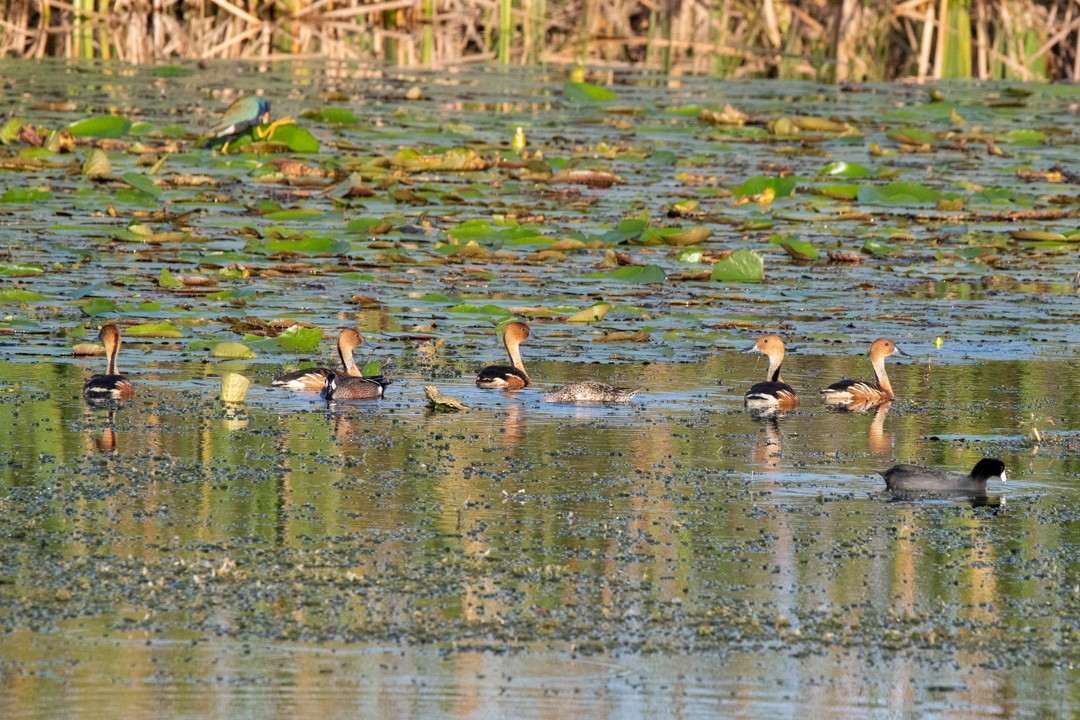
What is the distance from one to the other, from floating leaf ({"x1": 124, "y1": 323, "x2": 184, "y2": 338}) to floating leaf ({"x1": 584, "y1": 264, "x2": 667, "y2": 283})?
10.0 ft

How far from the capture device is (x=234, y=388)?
871 cm

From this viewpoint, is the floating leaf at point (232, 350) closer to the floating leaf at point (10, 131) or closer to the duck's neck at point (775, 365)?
the duck's neck at point (775, 365)

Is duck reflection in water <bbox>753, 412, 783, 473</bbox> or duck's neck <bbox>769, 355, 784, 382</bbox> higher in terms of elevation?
duck's neck <bbox>769, 355, 784, 382</bbox>

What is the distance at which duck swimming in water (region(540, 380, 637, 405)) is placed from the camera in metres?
8.95

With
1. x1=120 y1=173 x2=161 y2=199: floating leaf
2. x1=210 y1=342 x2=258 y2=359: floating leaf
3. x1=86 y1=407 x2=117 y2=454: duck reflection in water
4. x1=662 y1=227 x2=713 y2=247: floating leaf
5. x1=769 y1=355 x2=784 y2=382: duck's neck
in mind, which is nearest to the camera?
x1=86 y1=407 x2=117 y2=454: duck reflection in water

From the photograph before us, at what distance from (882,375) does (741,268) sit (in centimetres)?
256

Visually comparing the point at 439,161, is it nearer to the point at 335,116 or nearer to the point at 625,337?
the point at 335,116

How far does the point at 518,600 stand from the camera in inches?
224

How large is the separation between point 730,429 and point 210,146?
9.23 m

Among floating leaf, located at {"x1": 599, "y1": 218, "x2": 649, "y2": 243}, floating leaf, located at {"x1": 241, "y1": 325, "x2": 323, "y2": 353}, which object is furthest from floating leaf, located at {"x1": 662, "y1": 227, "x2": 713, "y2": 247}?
floating leaf, located at {"x1": 241, "y1": 325, "x2": 323, "y2": 353}

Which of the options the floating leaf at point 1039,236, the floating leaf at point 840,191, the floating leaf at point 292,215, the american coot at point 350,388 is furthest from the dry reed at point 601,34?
the american coot at point 350,388

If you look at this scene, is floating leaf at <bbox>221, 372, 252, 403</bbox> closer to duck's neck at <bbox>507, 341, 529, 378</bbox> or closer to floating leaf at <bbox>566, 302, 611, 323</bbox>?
duck's neck at <bbox>507, 341, 529, 378</bbox>

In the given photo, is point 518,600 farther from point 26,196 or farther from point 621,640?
point 26,196

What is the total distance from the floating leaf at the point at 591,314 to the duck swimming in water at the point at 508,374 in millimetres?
1177
